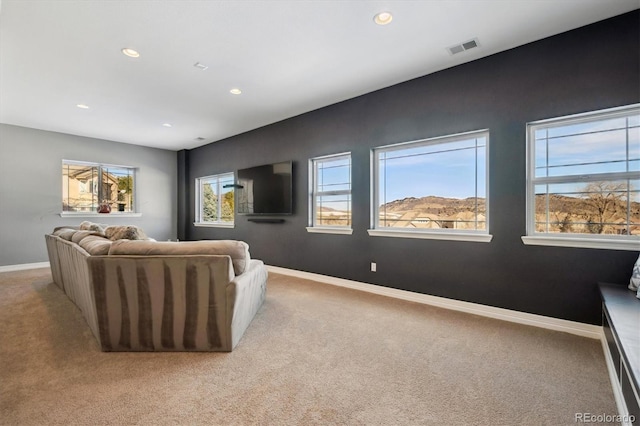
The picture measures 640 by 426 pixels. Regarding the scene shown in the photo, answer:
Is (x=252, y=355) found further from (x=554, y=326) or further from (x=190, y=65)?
(x=190, y=65)

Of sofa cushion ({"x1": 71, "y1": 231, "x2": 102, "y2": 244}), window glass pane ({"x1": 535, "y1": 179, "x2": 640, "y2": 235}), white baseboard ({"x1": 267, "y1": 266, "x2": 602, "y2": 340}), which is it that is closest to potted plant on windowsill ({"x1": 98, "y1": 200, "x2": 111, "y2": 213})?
sofa cushion ({"x1": 71, "y1": 231, "x2": 102, "y2": 244})

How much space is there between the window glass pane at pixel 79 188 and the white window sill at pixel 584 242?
7926 millimetres

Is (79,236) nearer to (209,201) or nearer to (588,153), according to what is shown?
(209,201)

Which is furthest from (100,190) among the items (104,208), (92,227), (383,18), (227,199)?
(383,18)

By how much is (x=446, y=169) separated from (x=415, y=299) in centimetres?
163

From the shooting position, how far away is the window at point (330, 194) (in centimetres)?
443

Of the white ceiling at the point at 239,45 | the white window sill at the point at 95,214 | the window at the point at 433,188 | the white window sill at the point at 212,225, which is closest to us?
the white ceiling at the point at 239,45

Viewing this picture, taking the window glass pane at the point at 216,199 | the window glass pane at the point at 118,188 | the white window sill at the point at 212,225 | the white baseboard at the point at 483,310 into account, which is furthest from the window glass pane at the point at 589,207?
the window glass pane at the point at 118,188

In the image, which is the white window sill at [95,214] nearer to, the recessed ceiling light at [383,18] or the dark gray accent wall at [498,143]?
the dark gray accent wall at [498,143]

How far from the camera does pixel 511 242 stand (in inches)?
115

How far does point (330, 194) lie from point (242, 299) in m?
2.64

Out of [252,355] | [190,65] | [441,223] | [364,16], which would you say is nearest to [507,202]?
[441,223]

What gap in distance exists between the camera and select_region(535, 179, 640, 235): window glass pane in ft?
8.10

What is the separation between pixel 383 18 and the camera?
249cm
